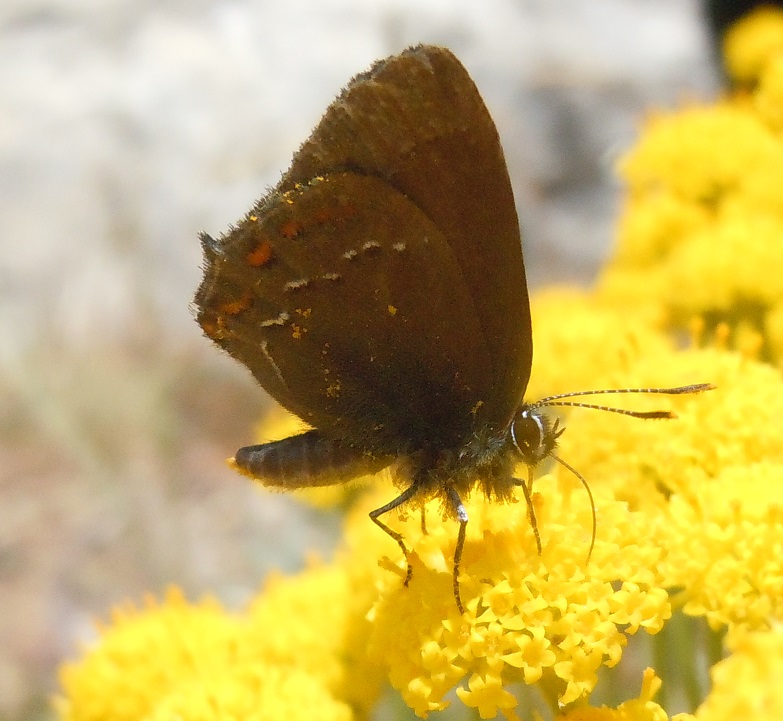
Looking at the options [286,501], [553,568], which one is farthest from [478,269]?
[286,501]

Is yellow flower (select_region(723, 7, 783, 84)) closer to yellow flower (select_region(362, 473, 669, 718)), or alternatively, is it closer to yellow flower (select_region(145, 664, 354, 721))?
yellow flower (select_region(362, 473, 669, 718))

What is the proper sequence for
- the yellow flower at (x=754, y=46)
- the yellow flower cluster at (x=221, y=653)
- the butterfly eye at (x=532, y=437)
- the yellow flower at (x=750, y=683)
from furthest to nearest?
the yellow flower at (x=754, y=46) < the yellow flower cluster at (x=221, y=653) < the butterfly eye at (x=532, y=437) < the yellow flower at (x=750, y=683)

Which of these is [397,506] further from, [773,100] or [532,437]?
[773,100]

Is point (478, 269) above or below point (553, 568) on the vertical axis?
above

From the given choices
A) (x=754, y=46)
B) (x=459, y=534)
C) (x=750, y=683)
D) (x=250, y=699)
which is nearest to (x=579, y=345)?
(x=459, y=534)

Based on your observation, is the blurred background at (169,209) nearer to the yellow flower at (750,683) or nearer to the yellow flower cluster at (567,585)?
the yellow flower cluster at (567,585)

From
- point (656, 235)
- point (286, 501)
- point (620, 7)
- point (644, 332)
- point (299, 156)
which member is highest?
point (620, 7)

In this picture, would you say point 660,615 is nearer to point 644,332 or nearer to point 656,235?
point 644,332

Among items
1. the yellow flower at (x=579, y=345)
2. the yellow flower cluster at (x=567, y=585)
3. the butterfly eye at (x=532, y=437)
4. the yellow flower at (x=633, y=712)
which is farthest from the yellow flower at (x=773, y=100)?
the yellow flower at (x=633, y=712)
